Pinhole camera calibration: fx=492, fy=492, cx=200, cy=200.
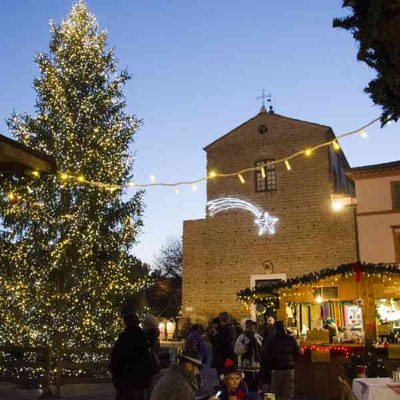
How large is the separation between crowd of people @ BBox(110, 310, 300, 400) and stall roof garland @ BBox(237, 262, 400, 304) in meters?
2.68

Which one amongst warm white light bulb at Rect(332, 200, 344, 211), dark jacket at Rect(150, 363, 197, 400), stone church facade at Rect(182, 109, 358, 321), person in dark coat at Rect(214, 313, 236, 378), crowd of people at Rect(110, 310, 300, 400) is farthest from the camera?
stone church facade at Rect(182, 109, 358, 321)

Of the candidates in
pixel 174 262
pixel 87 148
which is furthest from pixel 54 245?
pixel 174 262

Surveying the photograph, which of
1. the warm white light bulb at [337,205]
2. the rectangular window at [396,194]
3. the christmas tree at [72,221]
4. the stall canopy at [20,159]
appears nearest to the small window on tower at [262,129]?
the warm white light bulb at [337,205]

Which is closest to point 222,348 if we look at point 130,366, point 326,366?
point 326,366

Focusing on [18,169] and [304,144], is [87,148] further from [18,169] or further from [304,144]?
[304,144]

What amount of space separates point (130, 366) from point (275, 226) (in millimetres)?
19649

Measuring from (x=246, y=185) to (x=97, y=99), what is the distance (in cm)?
1281

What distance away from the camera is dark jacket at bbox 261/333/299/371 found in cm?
746

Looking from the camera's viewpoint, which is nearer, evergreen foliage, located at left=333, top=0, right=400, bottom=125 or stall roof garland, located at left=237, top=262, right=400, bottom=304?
evergreen foliage, located at left=333, top=0, right=400, bottom=125

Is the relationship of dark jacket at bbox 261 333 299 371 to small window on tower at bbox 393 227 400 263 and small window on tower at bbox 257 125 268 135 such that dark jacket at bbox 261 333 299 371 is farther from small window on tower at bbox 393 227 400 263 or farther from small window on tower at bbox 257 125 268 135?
small window on tower at bbox 257 125 268 135

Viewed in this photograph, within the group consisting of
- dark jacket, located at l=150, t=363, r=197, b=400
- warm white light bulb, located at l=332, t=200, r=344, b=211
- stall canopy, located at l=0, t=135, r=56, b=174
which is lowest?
dark jacket, located at l=150, t=363, r=197, b=400

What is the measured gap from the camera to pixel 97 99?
567 inches

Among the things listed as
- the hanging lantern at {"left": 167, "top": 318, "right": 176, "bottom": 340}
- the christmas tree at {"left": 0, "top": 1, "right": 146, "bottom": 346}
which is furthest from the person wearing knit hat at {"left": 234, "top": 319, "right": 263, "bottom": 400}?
the hanging lantern at {"left": 167, "top": 318, "right": 176, "bottom": 340}

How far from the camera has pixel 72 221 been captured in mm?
12656
